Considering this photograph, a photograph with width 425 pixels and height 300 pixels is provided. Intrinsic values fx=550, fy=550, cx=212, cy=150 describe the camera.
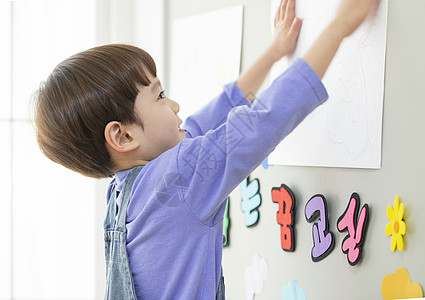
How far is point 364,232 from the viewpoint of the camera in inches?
32.3

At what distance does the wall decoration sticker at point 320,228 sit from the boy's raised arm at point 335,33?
0.27m

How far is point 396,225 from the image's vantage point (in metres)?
0.77

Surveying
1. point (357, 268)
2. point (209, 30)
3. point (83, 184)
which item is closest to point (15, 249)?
point (83, 184)

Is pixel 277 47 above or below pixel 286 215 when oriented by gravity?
above

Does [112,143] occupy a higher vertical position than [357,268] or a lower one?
higher

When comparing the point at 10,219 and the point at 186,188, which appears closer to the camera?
the point at 186,188

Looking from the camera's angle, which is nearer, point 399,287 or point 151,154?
point 399,287

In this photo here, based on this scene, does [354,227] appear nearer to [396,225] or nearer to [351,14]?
[396,225]

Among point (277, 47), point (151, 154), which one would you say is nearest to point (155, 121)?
point (151, 154)

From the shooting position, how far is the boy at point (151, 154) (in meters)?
0.74

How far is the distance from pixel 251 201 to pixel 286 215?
0.14 m

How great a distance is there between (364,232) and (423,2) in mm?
336

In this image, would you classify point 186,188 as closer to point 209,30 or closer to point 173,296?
point 173,296

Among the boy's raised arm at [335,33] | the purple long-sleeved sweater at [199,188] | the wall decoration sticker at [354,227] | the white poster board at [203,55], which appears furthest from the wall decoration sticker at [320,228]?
the white poster board at [203,55]
